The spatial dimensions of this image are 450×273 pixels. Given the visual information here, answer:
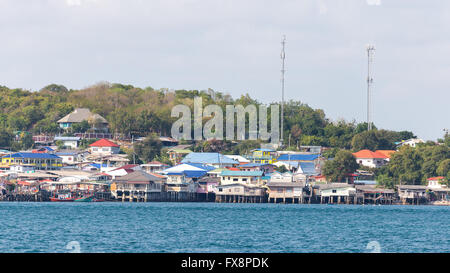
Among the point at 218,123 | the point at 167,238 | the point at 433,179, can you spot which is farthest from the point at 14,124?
the point at 167,238

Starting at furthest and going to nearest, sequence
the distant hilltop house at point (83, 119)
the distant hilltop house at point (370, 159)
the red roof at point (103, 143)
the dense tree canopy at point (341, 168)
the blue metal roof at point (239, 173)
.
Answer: the distant hilltop house at point (83, 119) < the red roof at point (103, 143) < the distant hilltop house at point (370, 159) < the dense tree canopy at point (341, 168) < the blue metal roof at point (239, 173)

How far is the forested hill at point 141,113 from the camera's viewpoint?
330ft

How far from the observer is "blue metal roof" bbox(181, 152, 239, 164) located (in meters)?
87.2

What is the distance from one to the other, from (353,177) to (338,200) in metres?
6.42

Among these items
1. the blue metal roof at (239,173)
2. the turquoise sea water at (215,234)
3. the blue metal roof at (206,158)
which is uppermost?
the blue metal roof at (206,158)

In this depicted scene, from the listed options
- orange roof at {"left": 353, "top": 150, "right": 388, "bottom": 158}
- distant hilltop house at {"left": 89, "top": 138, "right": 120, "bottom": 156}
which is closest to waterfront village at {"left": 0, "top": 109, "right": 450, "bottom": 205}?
orange roof at {"left": 353, "top": 150, "right": 388, "bottom": 158}

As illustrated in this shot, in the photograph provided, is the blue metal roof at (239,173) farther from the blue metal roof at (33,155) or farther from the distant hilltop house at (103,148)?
the blue metal roof at (33,155)

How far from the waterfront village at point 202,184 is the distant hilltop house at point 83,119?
1690cm

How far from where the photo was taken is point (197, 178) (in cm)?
7944

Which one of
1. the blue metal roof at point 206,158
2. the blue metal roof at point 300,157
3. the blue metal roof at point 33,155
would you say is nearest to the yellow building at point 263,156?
the blue metal roof at point 300,157

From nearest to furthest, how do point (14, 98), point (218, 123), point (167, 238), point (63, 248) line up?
1. point (63, 248)
2. point (167, 238)
3. point (218, 123)
4. point (14, 98)
